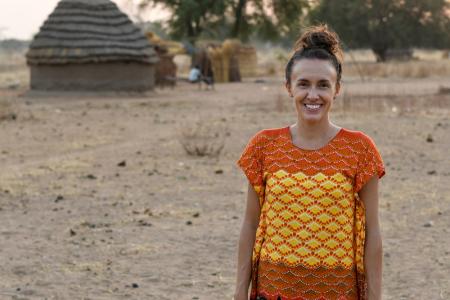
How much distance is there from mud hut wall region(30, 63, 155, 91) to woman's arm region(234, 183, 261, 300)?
64.4ft

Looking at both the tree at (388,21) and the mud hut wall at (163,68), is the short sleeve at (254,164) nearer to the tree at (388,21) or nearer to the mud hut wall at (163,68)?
the mud hut wall at (163,68)

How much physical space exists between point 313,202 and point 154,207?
510 centimetres

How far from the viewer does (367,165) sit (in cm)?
259

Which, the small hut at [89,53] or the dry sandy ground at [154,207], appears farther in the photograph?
the small hut at [89,53]

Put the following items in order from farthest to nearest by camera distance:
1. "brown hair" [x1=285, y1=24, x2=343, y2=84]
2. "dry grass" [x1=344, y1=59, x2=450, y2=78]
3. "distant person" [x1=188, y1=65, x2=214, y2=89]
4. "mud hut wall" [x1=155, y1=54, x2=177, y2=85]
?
"dry grass" [x1=344, y1=59, x2=450, y2=78] → "mud hut wall" [x1=155, y1=54, x2=177, y2=85] → "distant person" [x1=188, y1=65, x2=214, y2=89] → "brown hair" [x1=285, y1=24, x2=343, y2=84]

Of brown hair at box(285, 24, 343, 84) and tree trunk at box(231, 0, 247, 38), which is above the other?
brown hair at box(285, 24, 343, 84)

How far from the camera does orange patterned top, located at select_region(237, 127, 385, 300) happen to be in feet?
8.27

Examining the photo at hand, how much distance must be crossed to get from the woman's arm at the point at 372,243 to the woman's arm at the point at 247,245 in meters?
0.32

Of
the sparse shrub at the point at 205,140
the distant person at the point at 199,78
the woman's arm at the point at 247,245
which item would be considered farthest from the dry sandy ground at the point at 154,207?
the distant person at the point at 199,78

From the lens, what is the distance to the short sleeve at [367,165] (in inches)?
101

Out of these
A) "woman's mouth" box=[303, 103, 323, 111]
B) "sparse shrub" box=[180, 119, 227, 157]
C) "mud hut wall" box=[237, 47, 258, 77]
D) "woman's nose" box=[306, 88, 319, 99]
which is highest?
"woman's nose" box=[306, 88, 319, 99]

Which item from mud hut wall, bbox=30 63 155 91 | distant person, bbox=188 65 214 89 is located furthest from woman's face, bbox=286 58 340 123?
distant person, bbox=188 65 214 89

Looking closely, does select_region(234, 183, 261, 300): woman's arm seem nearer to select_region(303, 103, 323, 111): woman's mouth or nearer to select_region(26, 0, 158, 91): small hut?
select_region(303, 103, 323, 111): woman's mouth

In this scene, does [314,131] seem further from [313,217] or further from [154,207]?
[154,207]
